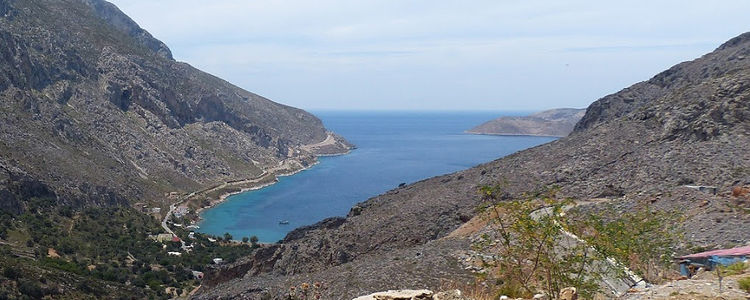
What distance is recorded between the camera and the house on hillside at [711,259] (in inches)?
505

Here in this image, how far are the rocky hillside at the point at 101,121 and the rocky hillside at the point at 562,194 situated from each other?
4580cm

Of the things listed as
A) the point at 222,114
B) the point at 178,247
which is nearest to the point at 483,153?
the point at 222,114

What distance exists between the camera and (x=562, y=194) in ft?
93.4

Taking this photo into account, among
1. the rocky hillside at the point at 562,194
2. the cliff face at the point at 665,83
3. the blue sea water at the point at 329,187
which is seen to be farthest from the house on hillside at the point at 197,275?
the cliff face at the point at 665,83

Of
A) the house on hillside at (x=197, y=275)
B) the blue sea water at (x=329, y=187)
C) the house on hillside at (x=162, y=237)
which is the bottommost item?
the blue sea water at (x=329, y=187)

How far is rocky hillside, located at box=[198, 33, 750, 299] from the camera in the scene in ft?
62.0

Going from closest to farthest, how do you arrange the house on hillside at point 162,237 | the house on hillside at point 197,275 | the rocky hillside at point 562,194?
1. the rocky hillside at point 562,194
2. the house on hillside at point 197,275
3. the house on hillside at point 162,237

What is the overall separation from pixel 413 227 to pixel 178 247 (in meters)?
41.7

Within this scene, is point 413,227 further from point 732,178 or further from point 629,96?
point 629,96

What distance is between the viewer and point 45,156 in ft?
246

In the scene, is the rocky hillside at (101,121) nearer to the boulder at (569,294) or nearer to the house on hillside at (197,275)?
the house on hillside at (197,275)

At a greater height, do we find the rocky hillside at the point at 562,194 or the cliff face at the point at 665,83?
the cliff face at the point at 665,83

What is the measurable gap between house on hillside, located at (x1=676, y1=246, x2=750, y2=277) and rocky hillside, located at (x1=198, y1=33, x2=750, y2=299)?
2.89 m

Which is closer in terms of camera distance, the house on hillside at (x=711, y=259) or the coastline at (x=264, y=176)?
the house on hillside at (x=711, y=259)
